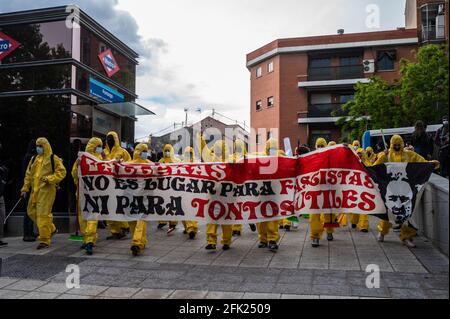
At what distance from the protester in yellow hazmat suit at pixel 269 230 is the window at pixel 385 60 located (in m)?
30.2

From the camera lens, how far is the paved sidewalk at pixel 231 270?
16.9 ft

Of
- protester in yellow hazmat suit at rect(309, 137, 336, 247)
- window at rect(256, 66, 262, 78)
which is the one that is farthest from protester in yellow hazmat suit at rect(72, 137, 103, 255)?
window at rect(256, 66, 262, 78)

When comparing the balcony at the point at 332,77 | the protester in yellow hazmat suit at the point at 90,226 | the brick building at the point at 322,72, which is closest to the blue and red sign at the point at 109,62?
the protester in yellow hazmat suit at the point at 90,226

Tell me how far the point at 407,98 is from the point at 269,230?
65.5ft

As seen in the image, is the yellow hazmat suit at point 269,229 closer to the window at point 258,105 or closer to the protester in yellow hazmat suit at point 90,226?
the protester in yellow hazmat suit at point 90,226

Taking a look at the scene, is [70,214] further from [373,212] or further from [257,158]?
[373,212]

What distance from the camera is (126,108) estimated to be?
1126cm

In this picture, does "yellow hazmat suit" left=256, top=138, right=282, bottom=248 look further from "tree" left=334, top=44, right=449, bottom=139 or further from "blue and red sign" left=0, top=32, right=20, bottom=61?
"tree" left=334, top=44, right=449, bottom=139

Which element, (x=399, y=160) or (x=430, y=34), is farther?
(x=430, y=34)

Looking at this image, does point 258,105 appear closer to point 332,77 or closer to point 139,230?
point 332,77

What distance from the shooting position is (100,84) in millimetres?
10734

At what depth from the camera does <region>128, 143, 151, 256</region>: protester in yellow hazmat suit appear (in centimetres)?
712

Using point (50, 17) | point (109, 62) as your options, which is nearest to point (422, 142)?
point (109, 62)

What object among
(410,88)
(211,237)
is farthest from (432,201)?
(410,88)
